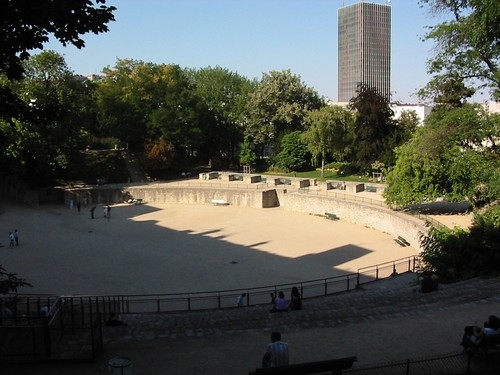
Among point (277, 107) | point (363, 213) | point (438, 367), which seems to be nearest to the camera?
point (438, 367)

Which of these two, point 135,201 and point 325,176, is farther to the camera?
point 325,176

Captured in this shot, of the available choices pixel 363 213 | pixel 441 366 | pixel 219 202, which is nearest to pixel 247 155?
pixel 219 202

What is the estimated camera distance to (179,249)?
28.8 m

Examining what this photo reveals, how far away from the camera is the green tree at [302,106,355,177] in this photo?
5097 cm

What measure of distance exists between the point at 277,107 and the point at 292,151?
645cm

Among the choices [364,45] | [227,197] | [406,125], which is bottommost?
[227,197]

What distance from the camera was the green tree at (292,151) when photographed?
187 feet

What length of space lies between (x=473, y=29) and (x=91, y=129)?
44.0 meters

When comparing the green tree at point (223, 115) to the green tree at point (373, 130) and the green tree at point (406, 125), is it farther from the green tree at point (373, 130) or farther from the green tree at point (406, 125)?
the green tree at point (406, 125)

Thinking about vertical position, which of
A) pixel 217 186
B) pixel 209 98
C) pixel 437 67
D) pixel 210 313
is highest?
pixel 209 98

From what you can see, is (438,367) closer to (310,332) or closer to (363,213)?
(310,332)

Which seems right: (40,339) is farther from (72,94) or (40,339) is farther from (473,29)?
(72,94)

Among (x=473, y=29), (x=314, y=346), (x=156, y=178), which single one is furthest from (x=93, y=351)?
(x=156, y=178)

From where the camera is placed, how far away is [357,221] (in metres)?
36.3
